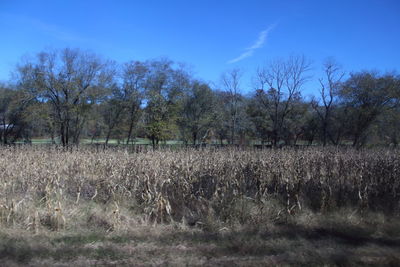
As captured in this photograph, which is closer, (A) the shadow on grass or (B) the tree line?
(A) the shadow on grass

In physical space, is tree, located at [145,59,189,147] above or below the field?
above

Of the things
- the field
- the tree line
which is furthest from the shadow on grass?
the tree line

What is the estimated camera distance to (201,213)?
574 cm

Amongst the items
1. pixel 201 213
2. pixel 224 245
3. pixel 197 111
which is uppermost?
pixel 197 111

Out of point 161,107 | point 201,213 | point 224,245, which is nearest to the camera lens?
point 224,245

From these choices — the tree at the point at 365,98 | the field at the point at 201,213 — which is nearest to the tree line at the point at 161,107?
the tree at the point at 365,98

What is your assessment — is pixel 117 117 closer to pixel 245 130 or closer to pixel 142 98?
pixel 142 98

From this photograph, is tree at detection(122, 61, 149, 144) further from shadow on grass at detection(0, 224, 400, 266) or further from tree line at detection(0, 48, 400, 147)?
shadow on grass at detection(0, 224, 400, 266)

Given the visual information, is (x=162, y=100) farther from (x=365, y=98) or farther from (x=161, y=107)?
(x=365, y=98)

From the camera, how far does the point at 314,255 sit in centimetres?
414

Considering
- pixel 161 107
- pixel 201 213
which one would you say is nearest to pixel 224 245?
pixel 201 213

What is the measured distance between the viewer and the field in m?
4.11

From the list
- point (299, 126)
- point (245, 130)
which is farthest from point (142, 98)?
point (299, 126)

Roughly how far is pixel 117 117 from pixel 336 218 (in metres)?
32.4
